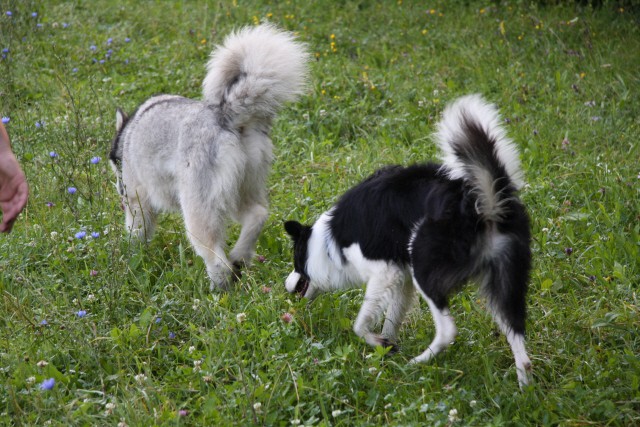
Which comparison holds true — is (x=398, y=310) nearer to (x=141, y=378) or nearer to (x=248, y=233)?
(x=248, y=233)

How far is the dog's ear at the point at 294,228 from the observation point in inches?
174

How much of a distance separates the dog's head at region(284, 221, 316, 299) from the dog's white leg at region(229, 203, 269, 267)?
1.11ft

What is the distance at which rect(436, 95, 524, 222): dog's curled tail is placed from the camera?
131 inches

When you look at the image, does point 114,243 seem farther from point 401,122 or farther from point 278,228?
point 401,122

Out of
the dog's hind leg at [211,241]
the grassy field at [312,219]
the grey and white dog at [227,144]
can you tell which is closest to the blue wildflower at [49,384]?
the grassy field at [312,219]

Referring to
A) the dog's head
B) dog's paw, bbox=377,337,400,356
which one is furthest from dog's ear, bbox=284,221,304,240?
dog's paw, bbox=377,337,400,356

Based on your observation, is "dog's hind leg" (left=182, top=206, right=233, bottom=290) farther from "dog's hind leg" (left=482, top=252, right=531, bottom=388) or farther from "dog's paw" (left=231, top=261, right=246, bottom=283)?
"dog's hind leg" (left=482, top=252, right=531, bottom=388)

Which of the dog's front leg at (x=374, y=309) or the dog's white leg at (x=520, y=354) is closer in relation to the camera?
the dog's white leg at (x=520, y=354)

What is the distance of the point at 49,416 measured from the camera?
11.0 ft

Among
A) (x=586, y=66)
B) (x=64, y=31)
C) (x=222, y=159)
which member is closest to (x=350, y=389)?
(x=222, y=159)

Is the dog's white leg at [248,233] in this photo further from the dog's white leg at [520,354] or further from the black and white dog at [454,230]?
the dog's white leg at [520,354]

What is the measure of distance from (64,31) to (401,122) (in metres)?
4.29

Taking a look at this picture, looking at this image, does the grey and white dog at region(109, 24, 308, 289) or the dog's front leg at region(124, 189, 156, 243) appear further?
the dog's front leg at region(124, 189, 156, 243)

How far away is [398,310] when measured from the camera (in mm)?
4062
